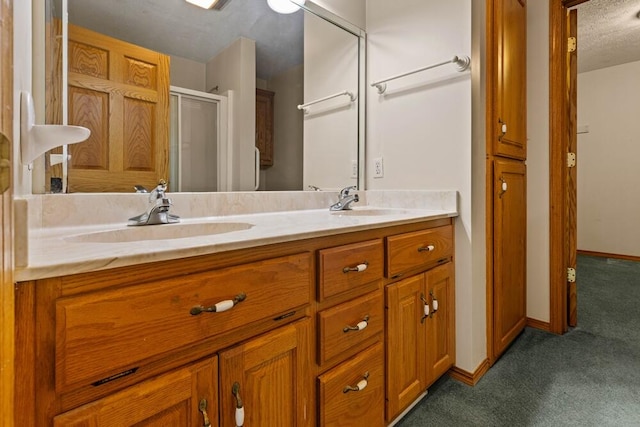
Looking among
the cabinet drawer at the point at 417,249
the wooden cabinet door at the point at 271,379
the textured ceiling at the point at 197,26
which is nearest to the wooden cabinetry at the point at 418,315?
the cabinet drawer at the point at 417,249

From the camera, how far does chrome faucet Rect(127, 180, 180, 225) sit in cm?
103

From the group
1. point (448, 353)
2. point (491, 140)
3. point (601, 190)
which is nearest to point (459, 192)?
point (491, 140)

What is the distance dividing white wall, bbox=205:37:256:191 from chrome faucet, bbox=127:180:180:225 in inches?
14.4

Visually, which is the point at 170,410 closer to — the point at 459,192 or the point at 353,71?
the point at 459,192

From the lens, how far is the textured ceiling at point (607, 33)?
107 inches

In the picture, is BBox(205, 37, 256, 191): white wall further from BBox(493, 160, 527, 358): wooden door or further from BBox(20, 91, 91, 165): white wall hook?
BBox(493, 160, 527, 358): wooden door

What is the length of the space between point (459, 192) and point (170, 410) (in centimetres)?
140

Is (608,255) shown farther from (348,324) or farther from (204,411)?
(204,411)

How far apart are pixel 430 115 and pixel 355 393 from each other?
1.30 metres

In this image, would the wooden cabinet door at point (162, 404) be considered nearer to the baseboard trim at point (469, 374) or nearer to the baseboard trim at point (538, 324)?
the baseboard trim at point (469, 374)

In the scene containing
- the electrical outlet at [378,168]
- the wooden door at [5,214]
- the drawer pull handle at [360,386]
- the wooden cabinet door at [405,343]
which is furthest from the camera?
the electrical outlet at [378,168]

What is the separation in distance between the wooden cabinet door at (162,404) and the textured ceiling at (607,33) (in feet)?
12.2

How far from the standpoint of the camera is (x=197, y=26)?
1284 mm

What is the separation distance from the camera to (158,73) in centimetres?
119
